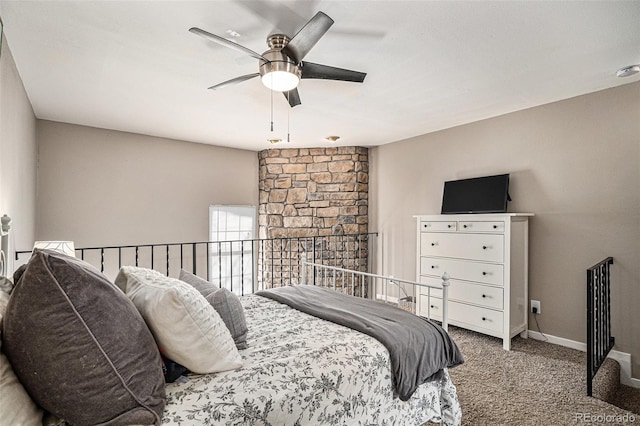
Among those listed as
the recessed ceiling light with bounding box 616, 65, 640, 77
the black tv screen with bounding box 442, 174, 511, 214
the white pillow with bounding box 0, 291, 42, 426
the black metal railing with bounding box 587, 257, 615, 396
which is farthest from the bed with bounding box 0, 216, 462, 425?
the recessed ceiling light with bounding box 616, 65, 640, 77

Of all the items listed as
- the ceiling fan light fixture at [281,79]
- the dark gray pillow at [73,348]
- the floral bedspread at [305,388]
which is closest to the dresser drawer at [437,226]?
the floral bedspread at [305,388]

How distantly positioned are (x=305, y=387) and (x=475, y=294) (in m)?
2.54

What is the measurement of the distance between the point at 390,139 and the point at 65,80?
371 cm

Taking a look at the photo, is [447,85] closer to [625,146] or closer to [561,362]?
[625,146]

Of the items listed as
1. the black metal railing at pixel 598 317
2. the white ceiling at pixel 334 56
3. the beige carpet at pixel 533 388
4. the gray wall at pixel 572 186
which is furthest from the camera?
the gray wall at pixel 572 186

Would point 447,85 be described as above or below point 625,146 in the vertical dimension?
above

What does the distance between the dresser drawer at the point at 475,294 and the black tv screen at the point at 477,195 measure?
0.82 metres

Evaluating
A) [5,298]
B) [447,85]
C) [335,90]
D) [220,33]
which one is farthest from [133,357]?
[447,85]

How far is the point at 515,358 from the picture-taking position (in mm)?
2914

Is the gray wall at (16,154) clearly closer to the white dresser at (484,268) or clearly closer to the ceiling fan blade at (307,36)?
the ceiling fan blade at (307,36)

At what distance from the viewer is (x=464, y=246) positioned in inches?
135

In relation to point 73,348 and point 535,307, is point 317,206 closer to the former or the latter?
point 535,307

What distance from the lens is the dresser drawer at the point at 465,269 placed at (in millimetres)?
3188

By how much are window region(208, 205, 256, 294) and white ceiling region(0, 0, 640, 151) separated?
1.85 meters
